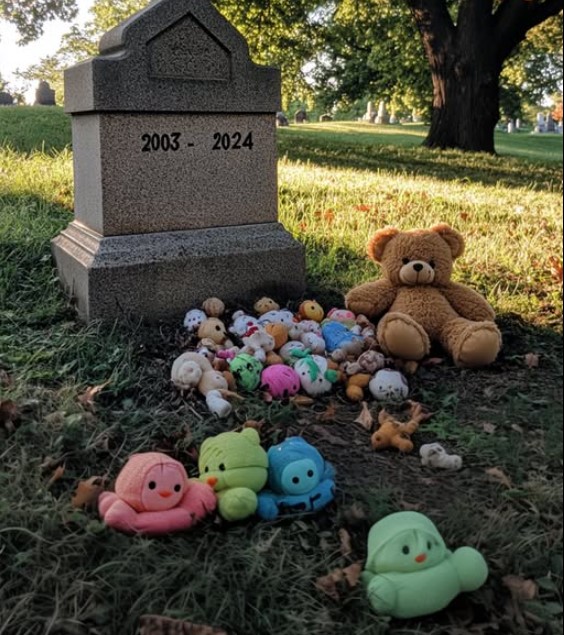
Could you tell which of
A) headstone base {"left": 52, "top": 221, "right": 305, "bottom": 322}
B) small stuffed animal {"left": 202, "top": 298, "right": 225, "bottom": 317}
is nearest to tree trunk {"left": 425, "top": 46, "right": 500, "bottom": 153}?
headstone base {"left": 52, "top": 221, "right": 305, "bottom": 322}

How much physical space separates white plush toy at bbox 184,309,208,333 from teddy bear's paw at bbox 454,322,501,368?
1.40 m

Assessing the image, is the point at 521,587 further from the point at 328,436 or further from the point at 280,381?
the point at 280,381

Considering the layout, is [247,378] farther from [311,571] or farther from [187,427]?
[311,571]

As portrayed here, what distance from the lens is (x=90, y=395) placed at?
3.25 m

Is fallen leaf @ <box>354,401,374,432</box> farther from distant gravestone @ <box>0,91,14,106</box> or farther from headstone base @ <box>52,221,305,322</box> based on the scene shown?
distant gravestone @ <box>0,91,14,106</box>

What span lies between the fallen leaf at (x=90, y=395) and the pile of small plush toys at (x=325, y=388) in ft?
1.11

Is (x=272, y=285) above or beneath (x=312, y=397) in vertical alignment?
above

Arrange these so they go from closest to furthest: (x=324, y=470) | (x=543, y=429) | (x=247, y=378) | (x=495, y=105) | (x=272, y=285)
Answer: (x=543, y=429) → (x=324, y=470) → (x=247, y=378) → (x=272, y=285) → (x=495, y=105)

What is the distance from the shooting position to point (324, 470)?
2.68 m

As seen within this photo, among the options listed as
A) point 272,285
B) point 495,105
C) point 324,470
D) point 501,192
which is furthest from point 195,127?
point 495,105

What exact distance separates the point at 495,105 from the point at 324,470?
46.6 ft

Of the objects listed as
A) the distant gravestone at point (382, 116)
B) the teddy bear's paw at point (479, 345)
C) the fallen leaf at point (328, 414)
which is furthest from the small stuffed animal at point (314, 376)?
the distant gravestone at point (382, 116)

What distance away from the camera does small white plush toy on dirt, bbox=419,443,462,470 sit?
9.30 feet

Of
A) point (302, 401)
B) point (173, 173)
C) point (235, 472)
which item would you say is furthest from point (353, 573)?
point (173, 173)
